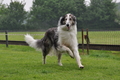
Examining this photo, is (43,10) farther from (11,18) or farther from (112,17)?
(112,17)

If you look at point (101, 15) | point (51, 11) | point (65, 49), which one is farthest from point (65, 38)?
point (101, 15)

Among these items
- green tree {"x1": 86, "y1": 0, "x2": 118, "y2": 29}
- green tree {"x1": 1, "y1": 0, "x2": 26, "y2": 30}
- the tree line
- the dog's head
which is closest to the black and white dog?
the dog's head

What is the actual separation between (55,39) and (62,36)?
1.51 ft

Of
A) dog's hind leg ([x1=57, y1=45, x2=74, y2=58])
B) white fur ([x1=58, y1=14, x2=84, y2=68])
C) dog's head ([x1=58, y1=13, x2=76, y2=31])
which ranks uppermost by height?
dog's head ([x1=58, y1=13, x2=76, y2=31])

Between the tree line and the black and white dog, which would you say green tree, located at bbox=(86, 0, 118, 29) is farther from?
the black and white dog

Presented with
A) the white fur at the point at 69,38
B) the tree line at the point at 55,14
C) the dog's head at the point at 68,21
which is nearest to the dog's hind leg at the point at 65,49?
the white fur at the point at 69,38

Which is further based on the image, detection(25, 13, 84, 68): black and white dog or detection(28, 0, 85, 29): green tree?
detection(28, 0, 85, 29): green tree

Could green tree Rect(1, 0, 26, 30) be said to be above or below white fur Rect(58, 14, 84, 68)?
above

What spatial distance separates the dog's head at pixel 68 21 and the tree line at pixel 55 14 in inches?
1726

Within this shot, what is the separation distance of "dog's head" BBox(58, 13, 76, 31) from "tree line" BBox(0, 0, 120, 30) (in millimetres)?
43850

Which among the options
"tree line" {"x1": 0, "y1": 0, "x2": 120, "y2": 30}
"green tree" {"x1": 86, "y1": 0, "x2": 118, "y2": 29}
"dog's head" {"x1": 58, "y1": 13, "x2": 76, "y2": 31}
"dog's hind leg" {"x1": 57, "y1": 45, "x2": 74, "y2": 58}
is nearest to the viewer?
"dog's head" {"x1": 58, "y1": 13, "x2": 76, "y2": 31}

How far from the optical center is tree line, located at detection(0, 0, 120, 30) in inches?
2094

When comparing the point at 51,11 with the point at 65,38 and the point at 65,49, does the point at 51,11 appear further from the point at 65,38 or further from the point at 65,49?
the point at 65,49

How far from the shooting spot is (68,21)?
24.9ft
